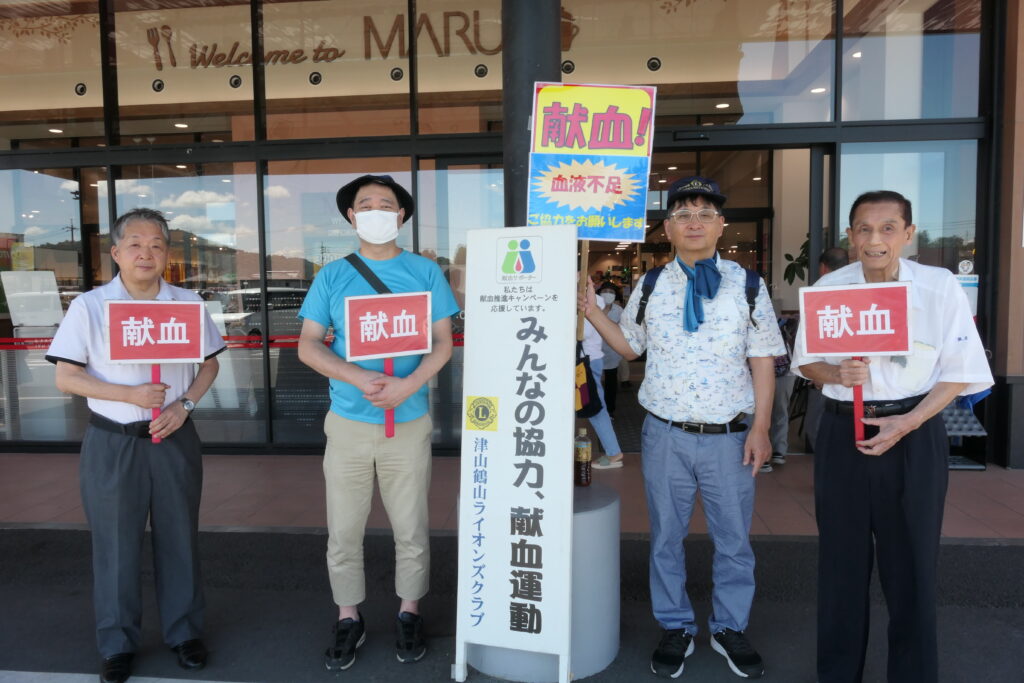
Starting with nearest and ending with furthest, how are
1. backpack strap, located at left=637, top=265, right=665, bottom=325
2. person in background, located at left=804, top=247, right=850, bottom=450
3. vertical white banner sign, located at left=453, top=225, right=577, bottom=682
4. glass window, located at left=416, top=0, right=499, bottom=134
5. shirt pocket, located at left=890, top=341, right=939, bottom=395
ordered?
shirt pocket, located at left=890, top=341, right=939, bottom=395
vertical white banner sign, located at left=453, top=225, right=577, bottom=682
backpack strap, located at left=637, top=265, right=665, bottom=325
person in background, located at left=804, top=247, right=850, bottom=450
glass window, located at left=416, top=0, right=499, bottom=134

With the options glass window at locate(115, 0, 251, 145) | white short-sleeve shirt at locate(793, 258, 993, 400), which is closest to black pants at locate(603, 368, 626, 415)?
glass window at locate(115, 0, 251, 145)

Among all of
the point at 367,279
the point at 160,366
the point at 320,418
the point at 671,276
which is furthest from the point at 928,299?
the point at 320,418

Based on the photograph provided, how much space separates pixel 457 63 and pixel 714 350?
478 centimetres

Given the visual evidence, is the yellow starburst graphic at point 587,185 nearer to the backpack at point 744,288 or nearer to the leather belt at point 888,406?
the backpack at point 744,288

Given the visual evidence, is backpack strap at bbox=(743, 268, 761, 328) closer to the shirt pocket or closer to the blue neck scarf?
the blue neck scarf

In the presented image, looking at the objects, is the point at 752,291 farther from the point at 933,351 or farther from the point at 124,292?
the point at 124,292

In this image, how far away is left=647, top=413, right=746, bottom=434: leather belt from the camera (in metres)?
2.63

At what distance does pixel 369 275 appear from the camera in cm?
274

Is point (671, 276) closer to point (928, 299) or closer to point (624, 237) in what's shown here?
point (624, 237)

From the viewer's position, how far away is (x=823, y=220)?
5914 millimetres

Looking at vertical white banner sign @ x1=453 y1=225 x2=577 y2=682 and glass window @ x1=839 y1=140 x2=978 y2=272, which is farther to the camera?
glass window @ x1=839 y1=140 x2=978 y2=272

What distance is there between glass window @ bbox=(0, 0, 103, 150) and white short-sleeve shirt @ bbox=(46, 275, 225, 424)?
4840mm

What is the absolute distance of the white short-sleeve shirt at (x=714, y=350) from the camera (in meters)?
2.61

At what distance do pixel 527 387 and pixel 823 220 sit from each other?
14.8ft
